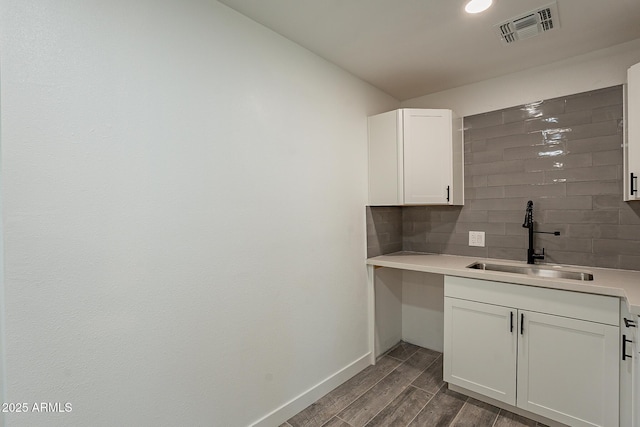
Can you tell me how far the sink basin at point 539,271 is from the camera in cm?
213

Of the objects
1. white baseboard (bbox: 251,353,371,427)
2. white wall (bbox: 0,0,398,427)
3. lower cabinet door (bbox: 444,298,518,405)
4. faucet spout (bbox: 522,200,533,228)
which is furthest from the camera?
faucet spout (bbox: 522,200,533,228)

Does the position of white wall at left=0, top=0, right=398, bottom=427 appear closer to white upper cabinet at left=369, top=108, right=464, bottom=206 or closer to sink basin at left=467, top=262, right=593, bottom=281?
white upper cabinet at left=369, top=108, right=464, bottom=206

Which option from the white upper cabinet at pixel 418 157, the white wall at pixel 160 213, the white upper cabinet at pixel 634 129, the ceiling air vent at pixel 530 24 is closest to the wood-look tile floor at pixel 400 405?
the white wall at pixel 160 213

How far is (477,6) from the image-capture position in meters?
1.67

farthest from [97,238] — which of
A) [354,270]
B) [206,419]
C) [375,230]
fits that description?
[375,230]

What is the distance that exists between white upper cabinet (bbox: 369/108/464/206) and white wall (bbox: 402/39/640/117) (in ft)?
1.16

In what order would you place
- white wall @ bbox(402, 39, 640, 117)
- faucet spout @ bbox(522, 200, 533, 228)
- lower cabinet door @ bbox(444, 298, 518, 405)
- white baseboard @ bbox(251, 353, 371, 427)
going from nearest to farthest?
white baseboard @ bbox(251, 353, 371, 427) → lower cabinet door @ bbox(444, 298, 518, 405) → white wall @ bbox(402, 39, 640, 117) → faucet spout @ bbox(522, 200, 533, 228)

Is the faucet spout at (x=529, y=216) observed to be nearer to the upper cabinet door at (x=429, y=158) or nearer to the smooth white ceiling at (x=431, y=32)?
the upper cabinet door at (x=429, y=158)

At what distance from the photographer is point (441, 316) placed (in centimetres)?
290

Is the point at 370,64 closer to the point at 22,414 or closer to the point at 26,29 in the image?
the point at 26,29

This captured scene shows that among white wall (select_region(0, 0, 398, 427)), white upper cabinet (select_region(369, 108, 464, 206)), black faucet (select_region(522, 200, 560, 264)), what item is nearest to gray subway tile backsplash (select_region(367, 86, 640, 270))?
black faucet (select_region(522, 200, 560, 264))

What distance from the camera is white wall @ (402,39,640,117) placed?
2.09 m

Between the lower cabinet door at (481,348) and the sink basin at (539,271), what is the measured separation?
417mm

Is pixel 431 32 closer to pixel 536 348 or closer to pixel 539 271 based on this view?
pixel 539 271
